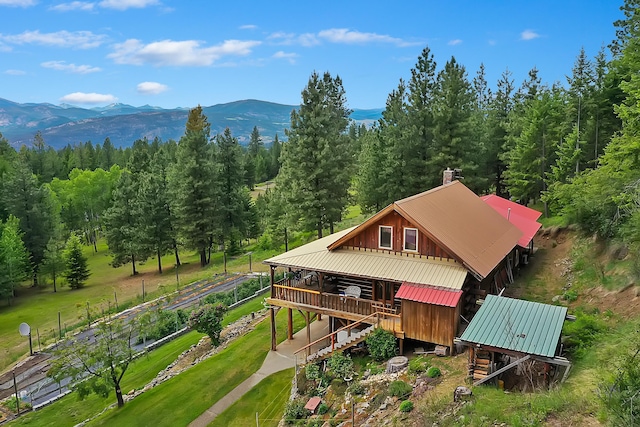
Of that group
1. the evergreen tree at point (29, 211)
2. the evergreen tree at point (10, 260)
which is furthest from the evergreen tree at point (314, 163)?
the evergreen tree at point (29, 211)

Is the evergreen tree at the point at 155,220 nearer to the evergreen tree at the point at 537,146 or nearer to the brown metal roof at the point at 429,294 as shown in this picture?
the evergreen tree at the point at 537,146

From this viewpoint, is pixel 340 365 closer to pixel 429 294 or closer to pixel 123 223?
pixel 429 294

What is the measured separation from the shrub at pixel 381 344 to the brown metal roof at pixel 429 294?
183cm

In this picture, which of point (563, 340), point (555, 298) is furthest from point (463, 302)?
point (555, 298)

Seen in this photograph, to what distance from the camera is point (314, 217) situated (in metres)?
34.4

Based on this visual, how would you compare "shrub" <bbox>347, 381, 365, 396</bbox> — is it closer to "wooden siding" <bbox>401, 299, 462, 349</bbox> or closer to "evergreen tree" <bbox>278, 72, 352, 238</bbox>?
"wooden siding" <bbox>401, 299, 462, 349</bbox>

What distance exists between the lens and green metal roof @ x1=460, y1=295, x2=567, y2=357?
12.1m

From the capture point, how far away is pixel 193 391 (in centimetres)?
1844

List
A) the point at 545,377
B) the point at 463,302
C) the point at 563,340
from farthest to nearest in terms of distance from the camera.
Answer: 1. the point at 463,302
2. the point at 563,340
3. the point at 545,377

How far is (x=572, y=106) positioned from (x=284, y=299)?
28.5 meters

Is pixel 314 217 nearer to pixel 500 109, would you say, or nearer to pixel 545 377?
pixel 545 377

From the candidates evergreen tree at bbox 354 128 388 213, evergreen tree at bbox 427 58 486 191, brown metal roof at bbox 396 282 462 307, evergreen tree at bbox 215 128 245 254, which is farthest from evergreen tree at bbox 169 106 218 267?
brown metal roof at bbox 396 282 462 307

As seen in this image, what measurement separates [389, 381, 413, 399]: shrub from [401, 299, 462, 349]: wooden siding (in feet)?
9.83

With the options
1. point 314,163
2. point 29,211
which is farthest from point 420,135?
point 29,211
